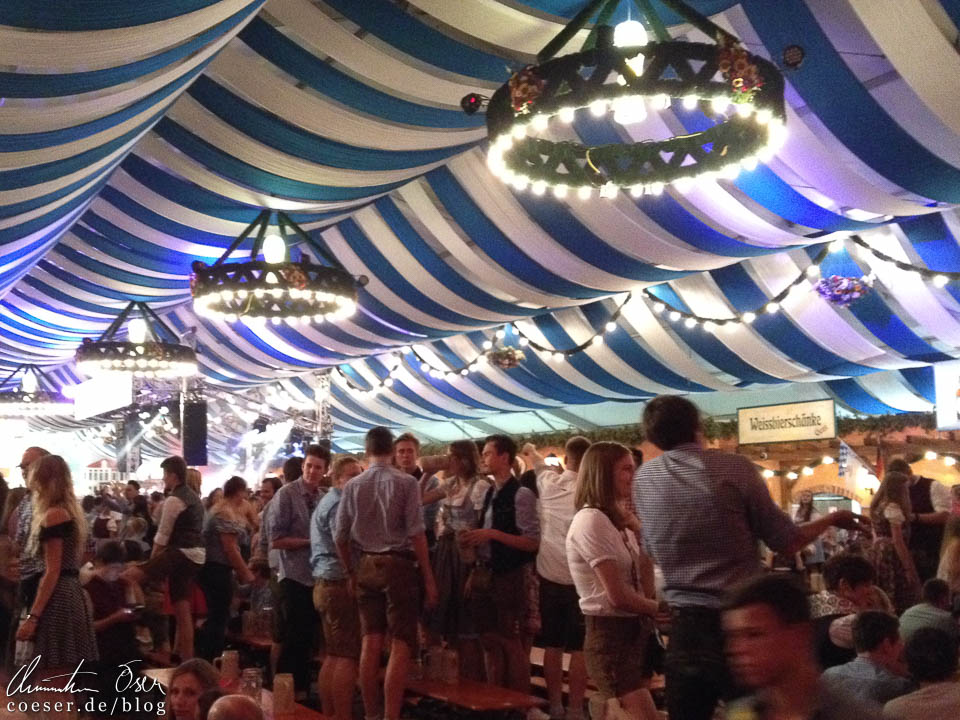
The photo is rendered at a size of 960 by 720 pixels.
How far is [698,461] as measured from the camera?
277 centimetres

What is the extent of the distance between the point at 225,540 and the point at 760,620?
5.27 meters

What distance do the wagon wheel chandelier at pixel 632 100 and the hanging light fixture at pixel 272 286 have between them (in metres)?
3.57

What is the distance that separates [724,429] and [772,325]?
8.93ft

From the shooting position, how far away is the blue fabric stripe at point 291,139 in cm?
700

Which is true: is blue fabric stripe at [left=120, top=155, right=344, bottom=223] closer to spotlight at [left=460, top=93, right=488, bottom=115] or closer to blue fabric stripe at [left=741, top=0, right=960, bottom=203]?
spotlight at [left=460, top=93, right=488, bottom=115]

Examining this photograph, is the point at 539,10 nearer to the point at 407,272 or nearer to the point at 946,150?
the point at 946,150

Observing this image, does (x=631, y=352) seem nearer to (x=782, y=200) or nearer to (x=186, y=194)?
(x=782, y=200)

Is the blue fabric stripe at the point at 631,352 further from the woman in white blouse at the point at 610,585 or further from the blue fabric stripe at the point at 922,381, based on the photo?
the woman in white blouse at the point at 610,585

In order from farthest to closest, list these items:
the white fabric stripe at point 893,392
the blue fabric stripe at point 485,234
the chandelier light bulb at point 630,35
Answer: the white fabric stripe at point 893,392 < the blue fabric stripe at point 485,234 < the chandelier light bulb at point 630,35

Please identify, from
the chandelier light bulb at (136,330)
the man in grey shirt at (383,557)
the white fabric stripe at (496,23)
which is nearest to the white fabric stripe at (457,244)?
the white fabric stripe at (496,23)

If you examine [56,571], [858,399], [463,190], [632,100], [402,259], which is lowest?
[56,571]

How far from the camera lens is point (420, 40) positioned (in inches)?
236

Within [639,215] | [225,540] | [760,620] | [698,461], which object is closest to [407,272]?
[639,215]

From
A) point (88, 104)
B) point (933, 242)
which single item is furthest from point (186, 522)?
point (933, 242)
